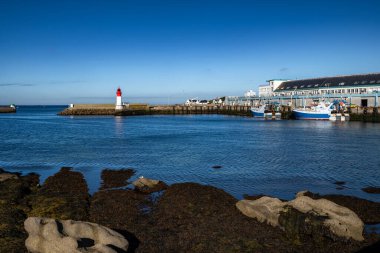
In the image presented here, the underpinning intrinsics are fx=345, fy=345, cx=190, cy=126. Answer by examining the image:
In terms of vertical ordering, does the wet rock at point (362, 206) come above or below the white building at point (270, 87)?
below

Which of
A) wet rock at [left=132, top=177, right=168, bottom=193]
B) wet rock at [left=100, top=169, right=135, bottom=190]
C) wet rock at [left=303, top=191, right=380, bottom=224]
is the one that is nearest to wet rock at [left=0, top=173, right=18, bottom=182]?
wet rock at [left=100, top=169, right=135, bottom=190]

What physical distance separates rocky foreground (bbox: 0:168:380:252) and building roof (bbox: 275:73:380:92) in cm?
7660

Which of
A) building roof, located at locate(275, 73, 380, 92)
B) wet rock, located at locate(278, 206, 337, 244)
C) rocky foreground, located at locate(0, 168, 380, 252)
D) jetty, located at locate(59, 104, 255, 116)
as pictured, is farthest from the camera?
jetty, located at locate(59, 104, 255, 116)

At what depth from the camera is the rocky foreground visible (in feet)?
30.2

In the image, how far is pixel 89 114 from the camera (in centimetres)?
11438

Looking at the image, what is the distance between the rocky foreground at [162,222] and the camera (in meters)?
9.22

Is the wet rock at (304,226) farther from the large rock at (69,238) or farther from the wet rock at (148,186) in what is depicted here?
the wet rock at (148,186)

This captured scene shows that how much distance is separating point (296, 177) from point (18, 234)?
13.7 metres

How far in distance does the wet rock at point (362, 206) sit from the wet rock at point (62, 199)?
9.19 metres

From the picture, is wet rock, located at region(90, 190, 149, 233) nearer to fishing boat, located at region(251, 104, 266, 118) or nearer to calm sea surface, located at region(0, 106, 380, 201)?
calm sea surface, located at region(0, 106, 380, 201)

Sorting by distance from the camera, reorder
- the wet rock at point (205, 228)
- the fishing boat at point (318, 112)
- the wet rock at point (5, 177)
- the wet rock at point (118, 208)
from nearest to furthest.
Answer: the wet rock at point (205, 228) < the wet rock at point (118, 208) < the wet rock at point (5, 177) < the fishing boat at point (318, 112)

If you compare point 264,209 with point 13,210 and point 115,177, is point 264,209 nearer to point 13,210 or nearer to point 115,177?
point 13,210

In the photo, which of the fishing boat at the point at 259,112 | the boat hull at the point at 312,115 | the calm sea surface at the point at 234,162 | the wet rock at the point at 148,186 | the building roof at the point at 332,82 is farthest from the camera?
the fishing boat at the point at 259,112

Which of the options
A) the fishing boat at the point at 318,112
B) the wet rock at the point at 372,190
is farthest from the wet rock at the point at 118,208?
the fishing boat at the point at 318,112
